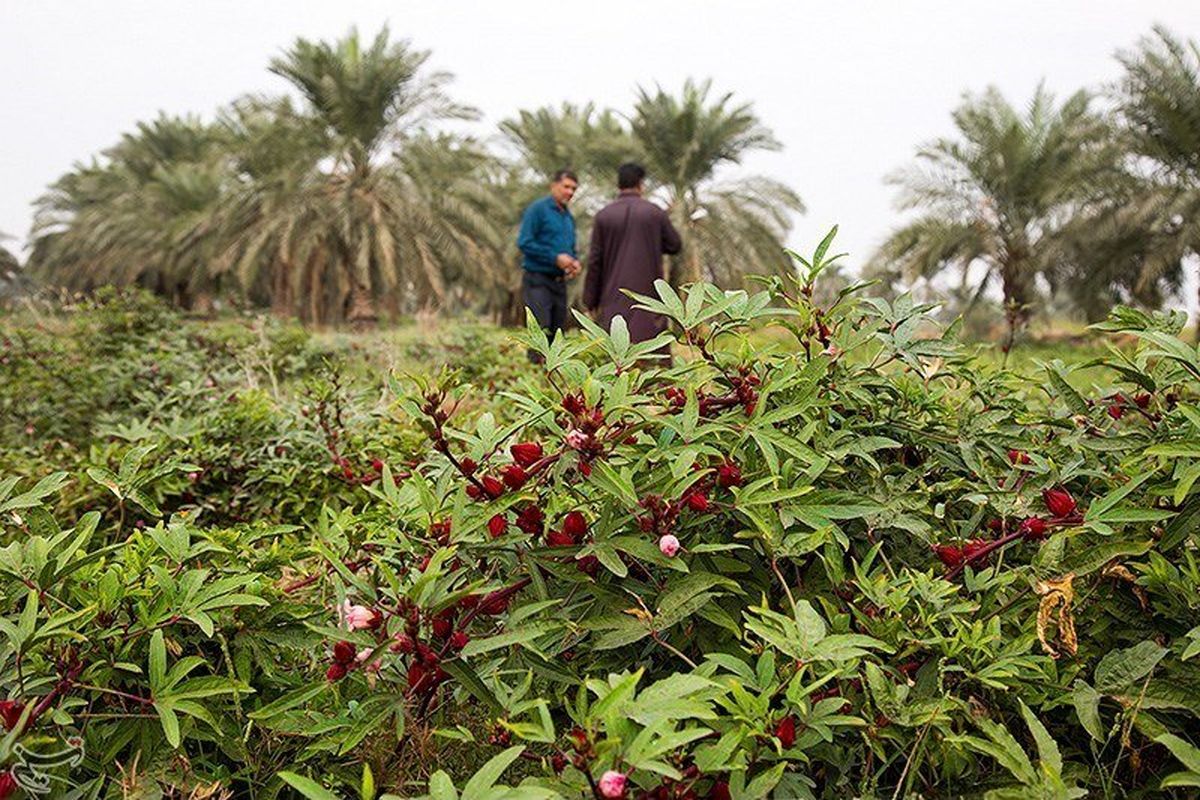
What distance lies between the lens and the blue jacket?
6.69 meters

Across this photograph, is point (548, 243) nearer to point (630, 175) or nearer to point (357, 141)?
point (630, 175)

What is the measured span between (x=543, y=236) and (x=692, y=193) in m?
10.9

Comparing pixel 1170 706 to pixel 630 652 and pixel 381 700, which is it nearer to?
pixel 630 652

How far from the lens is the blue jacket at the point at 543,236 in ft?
21.9

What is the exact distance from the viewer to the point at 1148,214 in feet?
44.0

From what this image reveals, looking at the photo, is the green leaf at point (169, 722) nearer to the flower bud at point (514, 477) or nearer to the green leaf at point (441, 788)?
the green leaf at point (441, 788)

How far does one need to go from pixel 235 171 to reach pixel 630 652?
2115 cm

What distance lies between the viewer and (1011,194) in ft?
49.9

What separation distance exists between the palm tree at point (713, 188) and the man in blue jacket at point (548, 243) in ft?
31.6

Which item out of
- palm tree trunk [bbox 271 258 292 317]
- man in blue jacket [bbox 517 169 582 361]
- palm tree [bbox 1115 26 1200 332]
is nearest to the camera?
man in blue jacket [bbox 517 169 582 361]

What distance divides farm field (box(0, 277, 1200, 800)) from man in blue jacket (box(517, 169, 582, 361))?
5.21m

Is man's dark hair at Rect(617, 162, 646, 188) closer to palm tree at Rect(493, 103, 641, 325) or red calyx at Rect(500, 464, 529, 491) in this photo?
red calyx at Rect(500, 464, 529, 491)

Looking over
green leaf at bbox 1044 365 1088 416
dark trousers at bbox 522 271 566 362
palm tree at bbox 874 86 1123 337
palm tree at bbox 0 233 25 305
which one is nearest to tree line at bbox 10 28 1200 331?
palm tree at bbox 874 86 1123 337

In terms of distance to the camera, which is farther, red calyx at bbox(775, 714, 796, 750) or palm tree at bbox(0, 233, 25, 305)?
palm tree at bbox(0, 233, 25, 305)
